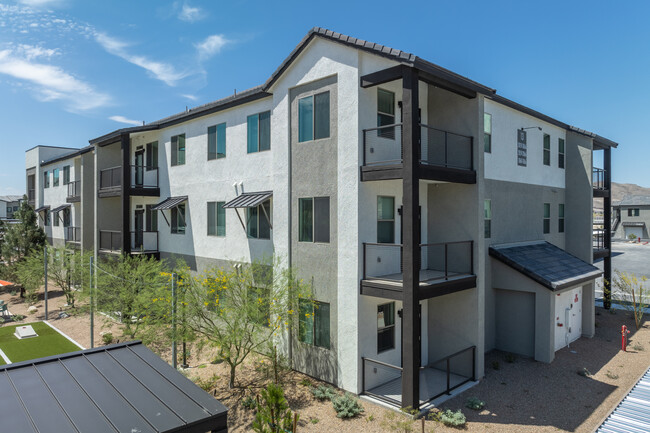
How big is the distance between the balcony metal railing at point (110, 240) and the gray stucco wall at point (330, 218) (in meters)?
11.7

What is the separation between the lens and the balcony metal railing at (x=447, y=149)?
13.4 meters

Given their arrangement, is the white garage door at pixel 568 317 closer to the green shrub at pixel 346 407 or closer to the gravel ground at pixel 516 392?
the gravel ground at pixel 516 392

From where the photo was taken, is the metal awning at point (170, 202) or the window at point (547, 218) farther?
the window at point (547, 218)

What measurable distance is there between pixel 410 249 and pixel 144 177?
16.6 meters

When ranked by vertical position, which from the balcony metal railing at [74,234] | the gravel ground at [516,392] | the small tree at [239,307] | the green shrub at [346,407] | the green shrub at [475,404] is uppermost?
the balcony metal railing at [74,234]

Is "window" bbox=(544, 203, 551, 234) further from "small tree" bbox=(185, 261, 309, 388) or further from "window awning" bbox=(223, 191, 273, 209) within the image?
"window awning" bbox=(223, 191, 273, 209)

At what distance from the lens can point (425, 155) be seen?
14.0m

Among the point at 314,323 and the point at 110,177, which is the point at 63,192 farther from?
the point at 314,323

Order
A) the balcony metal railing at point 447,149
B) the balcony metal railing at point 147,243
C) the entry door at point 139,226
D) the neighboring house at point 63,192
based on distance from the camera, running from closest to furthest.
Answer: the balcony metal railing at point 447,149
the balcony metal railing at point 147,243
the entry door at point 139,226
the neighboring house at point 63,192

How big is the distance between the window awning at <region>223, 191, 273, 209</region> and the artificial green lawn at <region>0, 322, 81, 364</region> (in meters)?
9.28

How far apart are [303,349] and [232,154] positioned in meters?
8.32

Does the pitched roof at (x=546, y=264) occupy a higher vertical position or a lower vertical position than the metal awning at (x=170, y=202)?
lower

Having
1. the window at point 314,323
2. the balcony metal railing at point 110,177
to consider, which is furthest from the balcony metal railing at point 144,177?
the window at point 314,323

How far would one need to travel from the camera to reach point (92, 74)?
16609 mm
